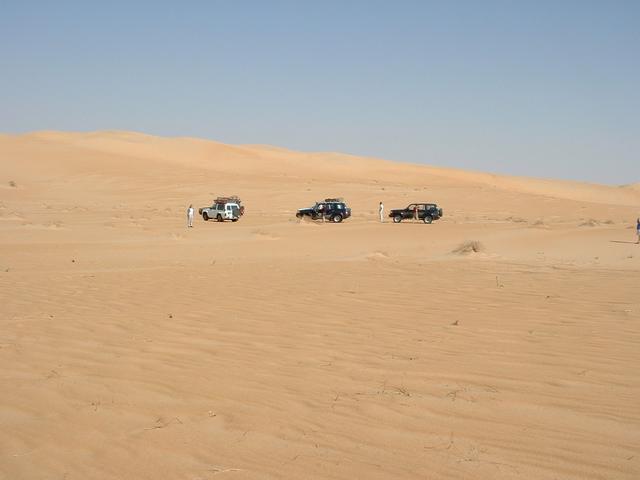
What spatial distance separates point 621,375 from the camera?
5.91 meters

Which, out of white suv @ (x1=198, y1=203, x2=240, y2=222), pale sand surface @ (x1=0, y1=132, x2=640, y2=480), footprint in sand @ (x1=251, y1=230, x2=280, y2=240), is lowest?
footprint in sand @ (x1=251, y1=230, x2=280, y2=240)

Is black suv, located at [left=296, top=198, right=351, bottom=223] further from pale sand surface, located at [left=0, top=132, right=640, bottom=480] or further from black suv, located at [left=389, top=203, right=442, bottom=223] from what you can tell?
pale sand surface, located at [left=0, top=132, right=640, bottom=480]

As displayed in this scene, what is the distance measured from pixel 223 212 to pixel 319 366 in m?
28.3

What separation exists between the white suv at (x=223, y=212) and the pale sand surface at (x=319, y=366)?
1460cm

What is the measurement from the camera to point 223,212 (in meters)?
34.2

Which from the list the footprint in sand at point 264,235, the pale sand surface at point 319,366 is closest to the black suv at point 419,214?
the footprint in sand at point 264,235

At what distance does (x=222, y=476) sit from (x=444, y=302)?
6.93 metres

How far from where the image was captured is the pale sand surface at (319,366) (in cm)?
418

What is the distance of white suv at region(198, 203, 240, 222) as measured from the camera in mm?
34156

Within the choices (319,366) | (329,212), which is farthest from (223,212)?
(319,366)

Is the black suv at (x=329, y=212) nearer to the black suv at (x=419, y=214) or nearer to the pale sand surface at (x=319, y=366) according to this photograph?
the black suv at (x=419, y=214)

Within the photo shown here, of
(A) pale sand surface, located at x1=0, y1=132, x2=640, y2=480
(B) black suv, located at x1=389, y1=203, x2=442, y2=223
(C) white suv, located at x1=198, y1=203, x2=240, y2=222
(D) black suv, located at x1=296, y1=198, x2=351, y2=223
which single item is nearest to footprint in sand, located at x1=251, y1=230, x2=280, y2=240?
(A) pale sand surface, located at x1=0, y1=132, x2=640, y2=480

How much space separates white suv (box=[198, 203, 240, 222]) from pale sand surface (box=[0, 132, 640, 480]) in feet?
47.9

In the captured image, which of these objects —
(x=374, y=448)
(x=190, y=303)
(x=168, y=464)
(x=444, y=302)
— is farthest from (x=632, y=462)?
(x=190, y=303)
